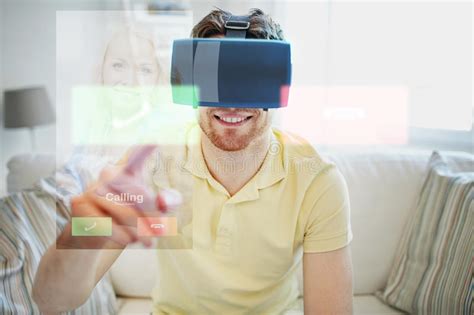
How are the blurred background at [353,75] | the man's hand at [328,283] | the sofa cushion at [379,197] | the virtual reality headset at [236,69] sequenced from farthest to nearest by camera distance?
the sofa cushion at [379,197], the blurred background at [353,75], the man's hand at [328,283], the virtual reality headset at [236,69]

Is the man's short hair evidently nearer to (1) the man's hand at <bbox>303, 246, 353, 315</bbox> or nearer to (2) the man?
(2) the man

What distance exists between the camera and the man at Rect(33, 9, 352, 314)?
0.87 metres

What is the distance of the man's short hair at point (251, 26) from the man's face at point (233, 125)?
0.40 ft

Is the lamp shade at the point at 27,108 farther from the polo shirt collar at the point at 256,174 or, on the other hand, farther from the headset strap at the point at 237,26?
the headset strap at the point at 237,26

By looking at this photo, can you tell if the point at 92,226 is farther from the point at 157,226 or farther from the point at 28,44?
the point at 28,44

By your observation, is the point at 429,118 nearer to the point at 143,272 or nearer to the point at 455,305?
the point at 455,305

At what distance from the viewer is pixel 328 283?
0.87 meters

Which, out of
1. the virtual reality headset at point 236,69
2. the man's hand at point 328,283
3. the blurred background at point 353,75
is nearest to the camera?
the virtual reality headset at point 236,69

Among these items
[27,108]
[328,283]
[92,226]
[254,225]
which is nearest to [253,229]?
[254,225]

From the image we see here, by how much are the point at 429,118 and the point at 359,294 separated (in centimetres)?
43

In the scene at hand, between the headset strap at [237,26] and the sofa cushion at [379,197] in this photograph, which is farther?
the sofa cushion at [379,197]

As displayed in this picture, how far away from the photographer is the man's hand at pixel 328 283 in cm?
87

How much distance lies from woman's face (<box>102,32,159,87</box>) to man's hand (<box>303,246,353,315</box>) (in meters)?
0.44

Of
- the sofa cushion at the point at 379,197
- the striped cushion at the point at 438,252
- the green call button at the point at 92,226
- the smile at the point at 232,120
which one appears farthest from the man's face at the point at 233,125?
the striped cushion at the point at 438,252
